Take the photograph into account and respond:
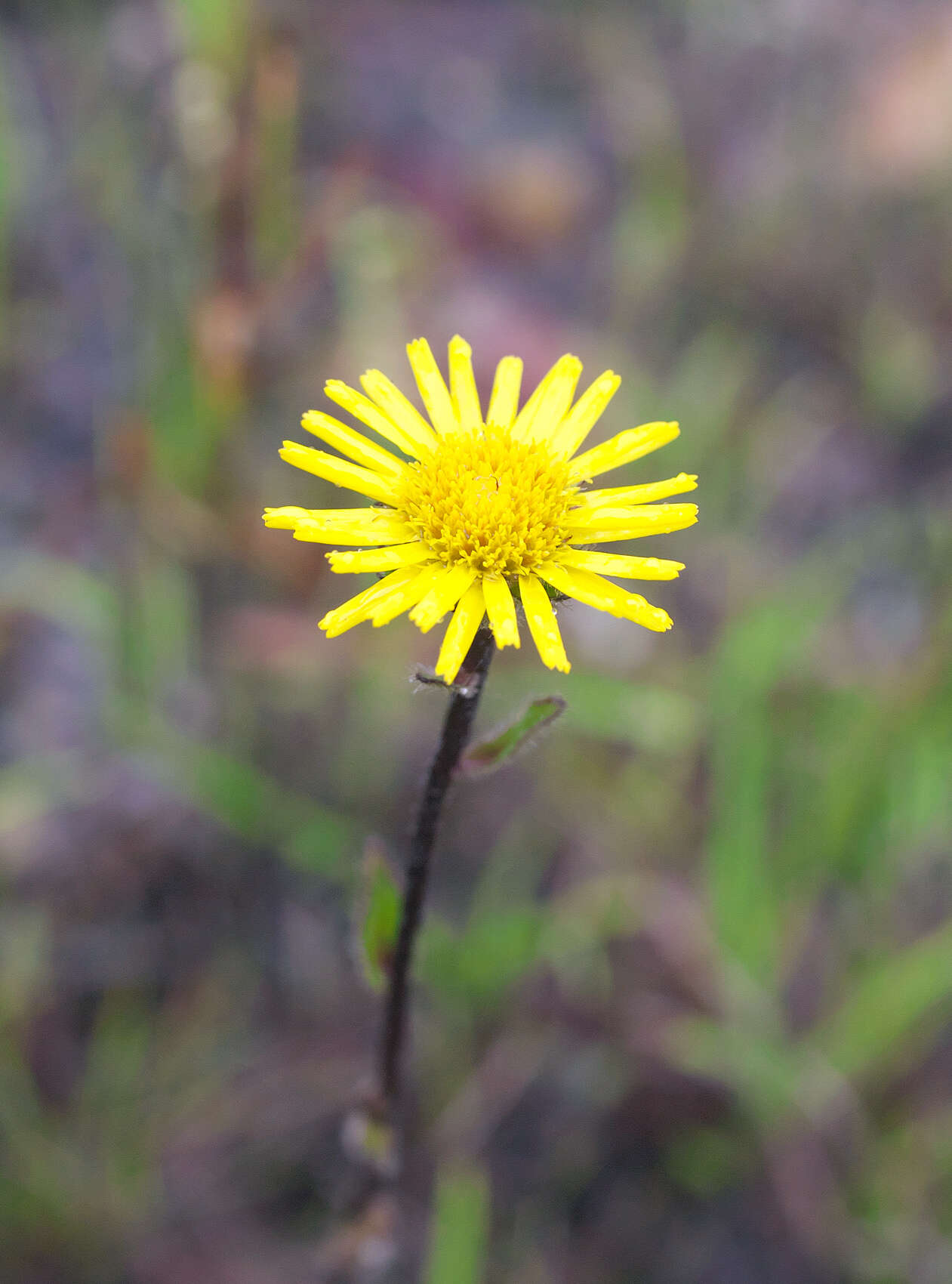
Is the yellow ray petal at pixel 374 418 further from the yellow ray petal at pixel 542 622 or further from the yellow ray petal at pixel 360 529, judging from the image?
the yellow ray petal at pixel 542 622

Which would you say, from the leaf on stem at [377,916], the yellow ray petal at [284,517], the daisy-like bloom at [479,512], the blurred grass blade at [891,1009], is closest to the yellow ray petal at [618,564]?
the daisy-like bloom at [479,512]

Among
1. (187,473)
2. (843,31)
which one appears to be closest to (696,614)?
(187,473)

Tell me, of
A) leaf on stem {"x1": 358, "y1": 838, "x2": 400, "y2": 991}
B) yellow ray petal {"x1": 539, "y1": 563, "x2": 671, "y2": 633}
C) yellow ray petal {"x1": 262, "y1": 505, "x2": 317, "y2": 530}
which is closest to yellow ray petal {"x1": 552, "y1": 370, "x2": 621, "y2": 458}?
yellow ray petal {"x1": 539, "y1": 563, "x2": 671, "y2": 633}

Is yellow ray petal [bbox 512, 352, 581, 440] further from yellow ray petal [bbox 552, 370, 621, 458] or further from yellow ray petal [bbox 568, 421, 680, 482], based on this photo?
yellow ray petal [bbox 568, 421, 680, 482]

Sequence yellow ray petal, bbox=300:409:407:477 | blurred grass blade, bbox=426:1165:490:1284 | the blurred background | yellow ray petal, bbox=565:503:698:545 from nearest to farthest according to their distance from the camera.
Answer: yellow ray petal, bbox=565:503:698:545
yellow ray petal, bbox=300:409:407:477
blurred grass blade, bbox=426:1165:490:1284
the blurred background

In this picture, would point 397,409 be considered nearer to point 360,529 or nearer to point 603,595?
point 360,529
